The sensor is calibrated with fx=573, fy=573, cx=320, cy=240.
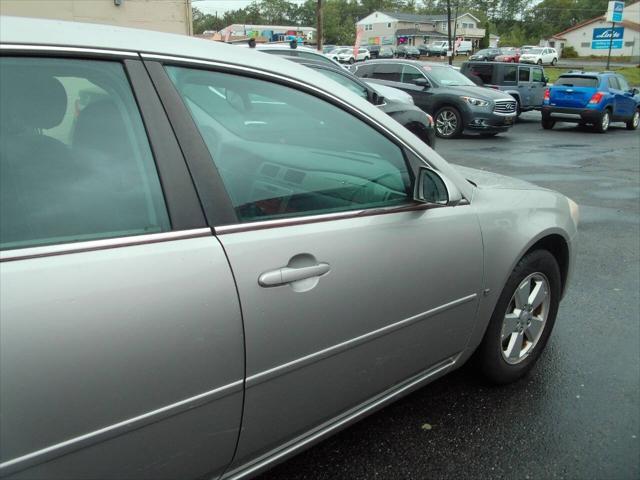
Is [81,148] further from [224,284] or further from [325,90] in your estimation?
[325,90]

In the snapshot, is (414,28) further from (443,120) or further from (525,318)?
(525,318)

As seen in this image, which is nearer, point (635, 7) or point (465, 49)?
point (465, 49)

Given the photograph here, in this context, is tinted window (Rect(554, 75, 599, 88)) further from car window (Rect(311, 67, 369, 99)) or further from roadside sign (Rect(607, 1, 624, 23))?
roadside sign (Rect(607, 1, 624, 23))

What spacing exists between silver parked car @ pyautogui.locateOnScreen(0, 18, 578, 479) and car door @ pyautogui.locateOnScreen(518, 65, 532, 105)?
17453 mm

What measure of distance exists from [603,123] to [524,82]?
2.96 metres

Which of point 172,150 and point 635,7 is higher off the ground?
point 635,7

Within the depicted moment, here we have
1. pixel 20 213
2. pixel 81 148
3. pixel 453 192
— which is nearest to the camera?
pixel 20 213

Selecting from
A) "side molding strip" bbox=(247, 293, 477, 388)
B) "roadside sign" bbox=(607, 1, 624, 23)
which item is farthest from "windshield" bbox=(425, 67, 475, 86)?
"roadside sign" bbox=(607, 1, 624, 23)

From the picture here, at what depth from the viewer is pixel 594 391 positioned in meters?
3.12

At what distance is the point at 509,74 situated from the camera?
18250 millimetres

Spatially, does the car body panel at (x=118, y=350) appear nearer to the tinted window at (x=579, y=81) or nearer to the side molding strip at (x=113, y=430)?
the side molding strip at (x=113, y=430)

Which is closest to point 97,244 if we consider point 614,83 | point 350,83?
point 350,83

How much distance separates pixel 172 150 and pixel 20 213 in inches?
17.9

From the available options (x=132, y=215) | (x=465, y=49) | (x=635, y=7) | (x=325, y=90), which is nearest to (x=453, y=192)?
(x=325, y=90)
